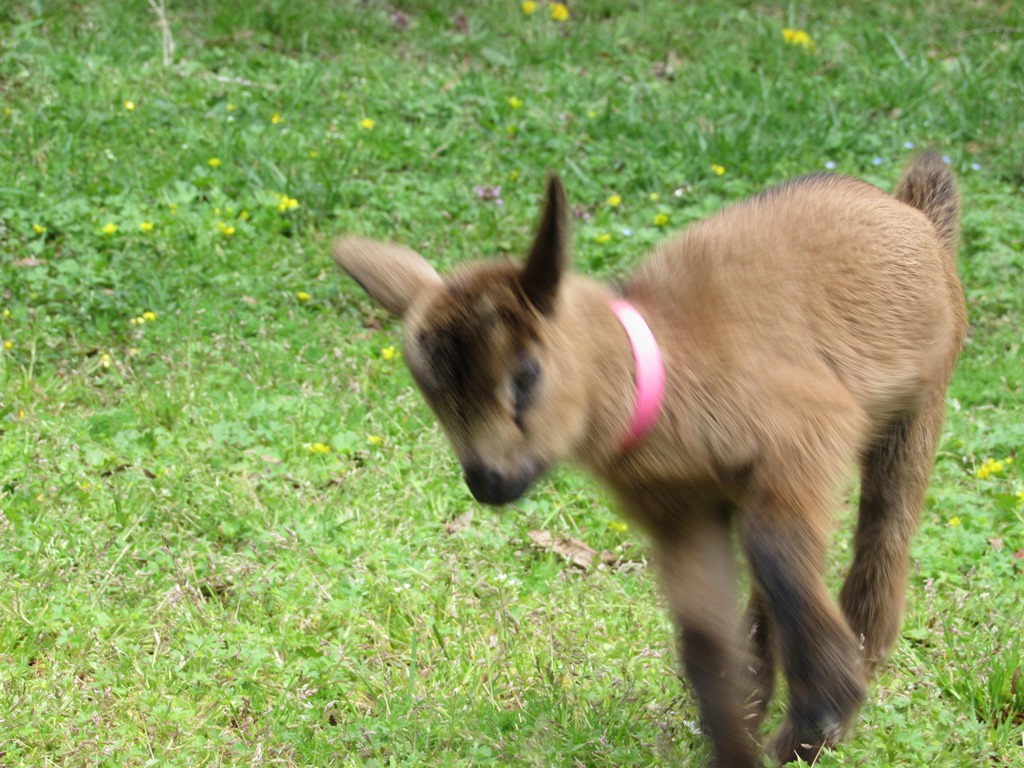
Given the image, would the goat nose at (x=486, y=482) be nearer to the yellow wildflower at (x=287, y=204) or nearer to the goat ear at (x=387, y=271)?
the goat ear at (x=387, y=271)

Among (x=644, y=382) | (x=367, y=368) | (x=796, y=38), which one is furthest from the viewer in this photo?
(x=796, y=38)

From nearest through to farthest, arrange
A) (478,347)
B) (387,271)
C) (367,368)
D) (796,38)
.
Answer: (478,347) < (387,271) < (367,368) < (796,38)

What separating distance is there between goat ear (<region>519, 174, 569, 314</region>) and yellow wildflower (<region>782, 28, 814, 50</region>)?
652cm

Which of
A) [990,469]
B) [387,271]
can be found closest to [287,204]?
[387,271]

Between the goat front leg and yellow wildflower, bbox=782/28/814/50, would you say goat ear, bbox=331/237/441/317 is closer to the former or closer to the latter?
the goat front leg

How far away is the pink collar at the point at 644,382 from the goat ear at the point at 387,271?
515 mm

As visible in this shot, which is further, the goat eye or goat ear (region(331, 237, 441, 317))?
goat ear (region(331, 237, 441, 317))

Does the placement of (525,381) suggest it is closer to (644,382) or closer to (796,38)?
(644,382)

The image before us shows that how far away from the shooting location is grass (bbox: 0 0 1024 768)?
3822mm

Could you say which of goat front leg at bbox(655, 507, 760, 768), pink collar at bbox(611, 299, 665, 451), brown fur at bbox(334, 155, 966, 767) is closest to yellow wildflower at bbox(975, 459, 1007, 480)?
brown fur at bbox(334, 155, 966, 767)

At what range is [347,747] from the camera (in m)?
3.70

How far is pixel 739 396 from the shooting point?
318 centimetres

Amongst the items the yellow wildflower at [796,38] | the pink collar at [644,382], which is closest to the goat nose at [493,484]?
the pink collar at [644,382]

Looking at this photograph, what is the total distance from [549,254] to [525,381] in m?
0.30
